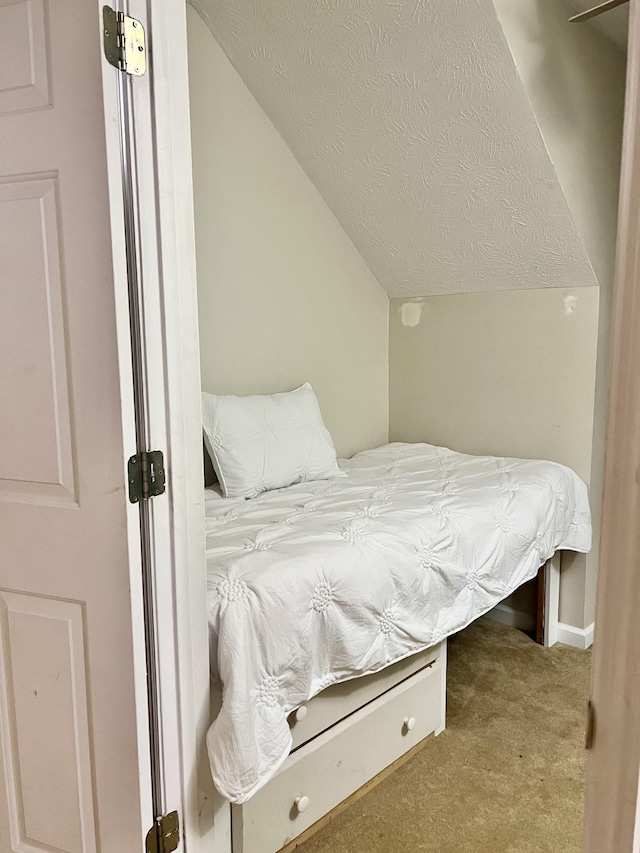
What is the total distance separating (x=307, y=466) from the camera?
8.25 ft

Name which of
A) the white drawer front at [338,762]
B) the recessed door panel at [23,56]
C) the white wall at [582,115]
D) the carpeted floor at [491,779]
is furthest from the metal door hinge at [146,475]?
the white wall at [582,115]

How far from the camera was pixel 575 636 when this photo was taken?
2.77 m

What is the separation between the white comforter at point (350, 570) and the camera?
140 centimetres

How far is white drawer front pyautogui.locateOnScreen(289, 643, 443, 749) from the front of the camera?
161 cm

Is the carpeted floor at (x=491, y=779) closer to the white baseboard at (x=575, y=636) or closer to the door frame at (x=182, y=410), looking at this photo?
the white baseboard at (x=575, y=636)

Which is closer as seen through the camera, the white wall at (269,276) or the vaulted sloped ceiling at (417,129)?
the vaulted sloped ceiling at (417,129)

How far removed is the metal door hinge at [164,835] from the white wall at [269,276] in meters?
1.51

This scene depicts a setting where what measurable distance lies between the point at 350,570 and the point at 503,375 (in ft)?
5.05

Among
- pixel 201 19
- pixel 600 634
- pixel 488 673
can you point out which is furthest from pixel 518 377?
pixel 600 634

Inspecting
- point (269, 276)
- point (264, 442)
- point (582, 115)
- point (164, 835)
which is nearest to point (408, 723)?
point (164, 835)

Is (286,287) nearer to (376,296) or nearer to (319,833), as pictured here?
(376,296)

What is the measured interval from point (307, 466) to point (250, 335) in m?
0.58

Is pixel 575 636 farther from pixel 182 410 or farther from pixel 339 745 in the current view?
pixel 182 410

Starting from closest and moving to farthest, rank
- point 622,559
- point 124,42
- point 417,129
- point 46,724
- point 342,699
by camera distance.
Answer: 1. point 622,559
2. point 124,42
3. point 46,724
4. point 342,699
5. point 417,129
